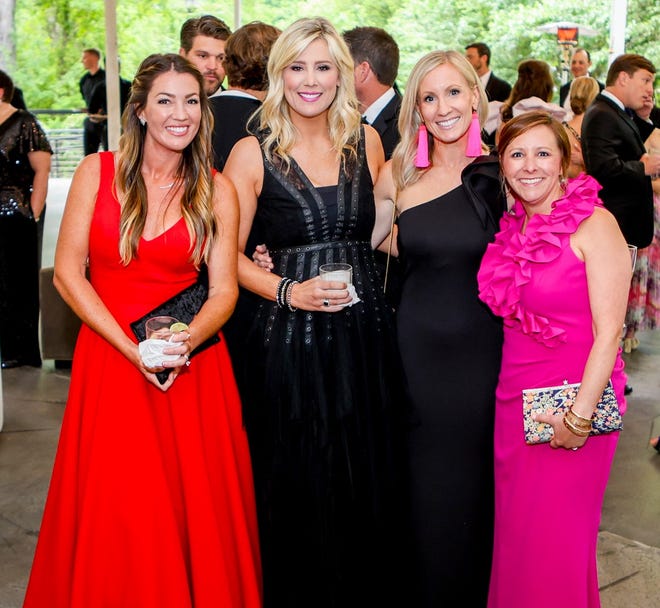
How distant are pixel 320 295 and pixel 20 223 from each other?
149 inches

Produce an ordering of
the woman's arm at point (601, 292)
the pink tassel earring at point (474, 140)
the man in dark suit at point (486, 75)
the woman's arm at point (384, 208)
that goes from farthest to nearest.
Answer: the man in dark suit at point (486, 75)
the woman's arm at point (384, 208)
the pink tassel earring at point (474, 140)
the woman's arm at point (601, 292)

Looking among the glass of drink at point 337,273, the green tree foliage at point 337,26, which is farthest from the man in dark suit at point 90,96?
the glass of drink at point 337,273

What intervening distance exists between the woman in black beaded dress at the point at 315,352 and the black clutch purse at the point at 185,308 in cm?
13

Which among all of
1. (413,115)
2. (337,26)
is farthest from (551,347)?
(337,26)

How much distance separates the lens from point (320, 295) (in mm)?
2482

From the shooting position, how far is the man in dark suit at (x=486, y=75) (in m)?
9.55

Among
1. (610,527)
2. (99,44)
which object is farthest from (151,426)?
(99,44)

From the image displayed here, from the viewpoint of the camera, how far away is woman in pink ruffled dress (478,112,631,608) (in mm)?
2350

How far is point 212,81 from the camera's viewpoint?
4.34m

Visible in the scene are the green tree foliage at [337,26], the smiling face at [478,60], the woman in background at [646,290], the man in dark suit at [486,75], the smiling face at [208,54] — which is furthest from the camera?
the smiling face at [478,60]

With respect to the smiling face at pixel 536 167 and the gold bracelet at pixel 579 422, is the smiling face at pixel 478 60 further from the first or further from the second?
the gold bracelet at pixel 579 422

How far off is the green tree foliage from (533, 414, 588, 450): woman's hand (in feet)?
25.1

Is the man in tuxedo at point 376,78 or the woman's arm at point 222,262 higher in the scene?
the man in tuxedo at point 376,78

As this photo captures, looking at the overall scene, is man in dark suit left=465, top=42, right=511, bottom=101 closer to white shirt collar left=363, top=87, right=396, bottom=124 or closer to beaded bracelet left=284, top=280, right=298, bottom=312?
white shirt collar left=363, top=87, right=396, bottom=124
